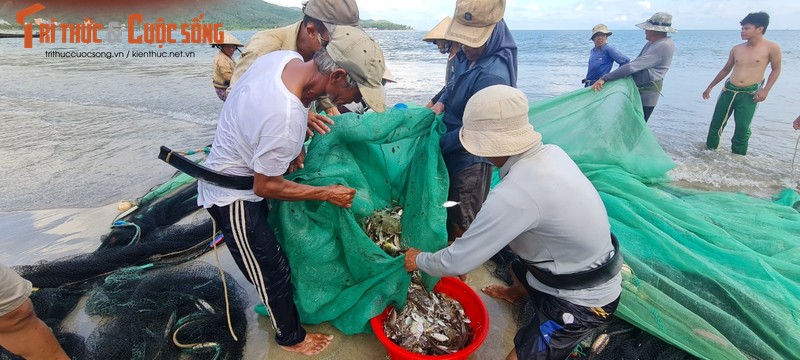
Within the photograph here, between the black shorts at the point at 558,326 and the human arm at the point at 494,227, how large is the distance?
22.5 inches

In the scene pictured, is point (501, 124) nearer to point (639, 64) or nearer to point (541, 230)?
point (541, 230)

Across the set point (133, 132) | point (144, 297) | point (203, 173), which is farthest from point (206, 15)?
point (203, 173)

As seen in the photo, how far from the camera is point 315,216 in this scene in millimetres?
2225

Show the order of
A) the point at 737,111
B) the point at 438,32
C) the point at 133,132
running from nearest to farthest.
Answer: the point at 438,32, the point at 737,111, the point at 133,132

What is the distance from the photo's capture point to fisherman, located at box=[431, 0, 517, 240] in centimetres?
255

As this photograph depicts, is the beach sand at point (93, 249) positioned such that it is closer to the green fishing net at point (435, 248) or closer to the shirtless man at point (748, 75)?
the green fishing net at point (435, 248)

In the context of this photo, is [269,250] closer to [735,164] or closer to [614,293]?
[614,293]

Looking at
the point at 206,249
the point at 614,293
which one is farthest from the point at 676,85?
the point at 206,249

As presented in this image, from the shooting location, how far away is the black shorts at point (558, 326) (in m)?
1.97

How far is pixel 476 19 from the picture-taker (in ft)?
8.34

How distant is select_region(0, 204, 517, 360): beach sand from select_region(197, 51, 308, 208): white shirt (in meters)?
1.15

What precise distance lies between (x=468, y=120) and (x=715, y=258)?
250 cm

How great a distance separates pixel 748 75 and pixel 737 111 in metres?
0.56

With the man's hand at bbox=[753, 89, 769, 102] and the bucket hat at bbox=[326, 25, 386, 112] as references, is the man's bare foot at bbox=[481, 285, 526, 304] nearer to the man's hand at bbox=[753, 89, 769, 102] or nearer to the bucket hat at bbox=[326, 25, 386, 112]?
the bucket hat at bbox=[326, 25, 386, 112]
